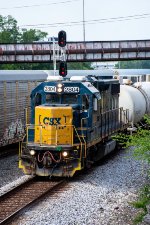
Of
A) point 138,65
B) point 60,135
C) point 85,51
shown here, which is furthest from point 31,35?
point 138,65

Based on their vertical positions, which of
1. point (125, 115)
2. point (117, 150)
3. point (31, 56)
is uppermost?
point (31, 56)

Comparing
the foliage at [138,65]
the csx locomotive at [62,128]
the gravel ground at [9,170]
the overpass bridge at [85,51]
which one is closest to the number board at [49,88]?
the csx locomotive at [62,128]

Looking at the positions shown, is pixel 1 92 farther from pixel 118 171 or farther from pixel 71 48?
pixel 71 48

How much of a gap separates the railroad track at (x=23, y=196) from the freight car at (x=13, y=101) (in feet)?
18.1

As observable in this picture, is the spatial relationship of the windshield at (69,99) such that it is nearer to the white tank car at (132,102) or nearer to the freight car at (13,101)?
the freight car at (13,101)

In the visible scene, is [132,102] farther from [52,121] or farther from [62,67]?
[52,121]

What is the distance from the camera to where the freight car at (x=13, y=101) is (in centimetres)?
2134

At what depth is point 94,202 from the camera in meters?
13.6

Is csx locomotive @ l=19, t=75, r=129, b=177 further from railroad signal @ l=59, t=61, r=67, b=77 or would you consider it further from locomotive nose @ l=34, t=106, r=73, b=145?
railroad signal @ l=59, t=61, r=67, b=77

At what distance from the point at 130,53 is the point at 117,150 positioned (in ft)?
79.3

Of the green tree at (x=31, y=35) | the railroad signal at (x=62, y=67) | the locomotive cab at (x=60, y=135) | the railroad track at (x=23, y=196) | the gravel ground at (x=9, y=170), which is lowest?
the gravel ground at (x=9, y=170)

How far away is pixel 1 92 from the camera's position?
21062 mm

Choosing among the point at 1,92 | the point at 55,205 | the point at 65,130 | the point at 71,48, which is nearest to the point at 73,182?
the point at 65,130

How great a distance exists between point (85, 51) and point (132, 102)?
2301 cm
